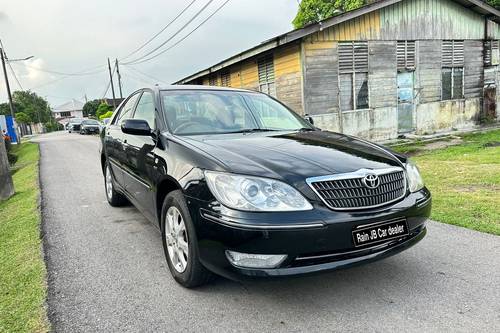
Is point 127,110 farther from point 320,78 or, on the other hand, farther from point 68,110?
point 68,110

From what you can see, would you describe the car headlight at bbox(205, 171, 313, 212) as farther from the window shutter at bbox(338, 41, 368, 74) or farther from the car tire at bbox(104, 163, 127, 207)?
the window shutter at bbox(338, 41, 368, 74)

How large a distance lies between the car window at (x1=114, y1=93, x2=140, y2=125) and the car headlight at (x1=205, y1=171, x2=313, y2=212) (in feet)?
8.70

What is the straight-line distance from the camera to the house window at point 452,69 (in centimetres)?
1420

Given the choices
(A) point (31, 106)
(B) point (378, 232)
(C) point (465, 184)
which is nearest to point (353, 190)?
(B) point (378, 232)

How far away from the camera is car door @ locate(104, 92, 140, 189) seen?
4.64 meters

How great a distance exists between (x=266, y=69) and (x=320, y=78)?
2.21 m

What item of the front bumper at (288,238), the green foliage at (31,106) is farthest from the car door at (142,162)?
the green foliage at (31,106)

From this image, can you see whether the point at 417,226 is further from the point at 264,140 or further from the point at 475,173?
the point at 475,173

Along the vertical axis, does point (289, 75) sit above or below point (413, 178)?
above

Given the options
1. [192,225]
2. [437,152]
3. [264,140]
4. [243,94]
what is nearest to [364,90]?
[437,152]

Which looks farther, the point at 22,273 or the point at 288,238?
the point at 22,273

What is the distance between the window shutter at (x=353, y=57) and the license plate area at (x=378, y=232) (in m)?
10.0

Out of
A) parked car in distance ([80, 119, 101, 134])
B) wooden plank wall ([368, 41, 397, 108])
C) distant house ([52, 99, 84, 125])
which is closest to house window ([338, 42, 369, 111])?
wooden plank wall ([368, 41, 397, 108])

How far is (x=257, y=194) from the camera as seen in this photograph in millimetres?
2408
